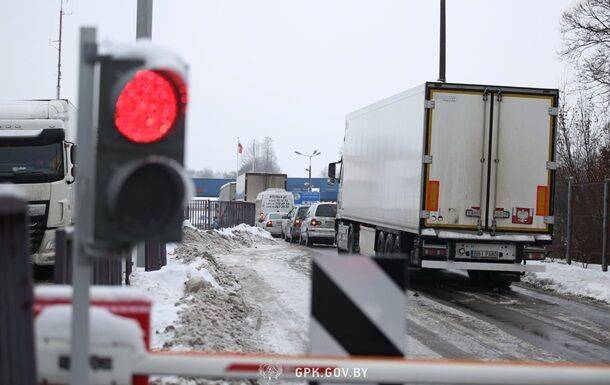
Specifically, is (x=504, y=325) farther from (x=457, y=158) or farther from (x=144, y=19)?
(x=144, y=19)

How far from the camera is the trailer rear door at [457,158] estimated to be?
41.8 feet

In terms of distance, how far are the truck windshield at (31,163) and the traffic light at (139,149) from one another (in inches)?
436

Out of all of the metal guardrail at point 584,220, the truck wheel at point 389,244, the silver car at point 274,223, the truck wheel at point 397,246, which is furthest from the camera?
the silver car at point 274,223

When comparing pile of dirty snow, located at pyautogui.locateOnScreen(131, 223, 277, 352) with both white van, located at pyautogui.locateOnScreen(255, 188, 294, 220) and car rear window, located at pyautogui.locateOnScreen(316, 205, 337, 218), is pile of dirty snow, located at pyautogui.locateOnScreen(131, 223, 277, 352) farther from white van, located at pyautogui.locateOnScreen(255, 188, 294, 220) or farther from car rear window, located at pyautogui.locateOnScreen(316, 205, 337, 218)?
white van, located at pyautogui.locateOnScreen(255, 188, 294, 220)

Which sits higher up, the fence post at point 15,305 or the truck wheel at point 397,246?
the fence post at point 15,305

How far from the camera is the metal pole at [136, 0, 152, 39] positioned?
12.9 meters

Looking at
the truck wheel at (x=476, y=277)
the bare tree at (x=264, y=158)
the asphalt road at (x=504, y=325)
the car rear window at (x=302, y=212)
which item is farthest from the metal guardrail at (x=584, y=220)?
the bare tree at (x=264, y=158)

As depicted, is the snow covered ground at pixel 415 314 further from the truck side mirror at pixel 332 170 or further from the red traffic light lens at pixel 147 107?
the truck side mirror at pixel 332 170

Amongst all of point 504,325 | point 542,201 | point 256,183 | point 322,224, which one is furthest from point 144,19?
point 256,183

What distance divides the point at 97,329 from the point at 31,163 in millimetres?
11088

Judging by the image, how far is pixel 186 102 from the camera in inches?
108

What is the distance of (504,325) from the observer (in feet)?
31.2

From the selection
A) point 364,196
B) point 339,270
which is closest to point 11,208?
point 339,270

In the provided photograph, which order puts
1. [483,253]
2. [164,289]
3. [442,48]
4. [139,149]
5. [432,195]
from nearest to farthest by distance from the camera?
[139,149] < [164,289] < [432,195] < [483,253] < [442,48]
